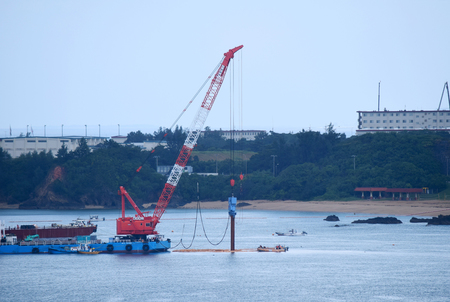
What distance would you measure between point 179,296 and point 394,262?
35.0m

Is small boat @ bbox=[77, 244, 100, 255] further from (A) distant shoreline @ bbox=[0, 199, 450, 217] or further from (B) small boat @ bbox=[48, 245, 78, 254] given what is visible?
(A) distant shoreline @ bbox=[0, 199, 450, 217]

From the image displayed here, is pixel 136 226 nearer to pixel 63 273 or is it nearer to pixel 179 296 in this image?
pixel 63 273

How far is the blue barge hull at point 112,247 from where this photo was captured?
91.7 meters

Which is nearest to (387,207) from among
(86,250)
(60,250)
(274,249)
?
(274,249)

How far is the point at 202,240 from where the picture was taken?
116688mm

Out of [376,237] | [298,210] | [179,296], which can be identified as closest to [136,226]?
[179,296]

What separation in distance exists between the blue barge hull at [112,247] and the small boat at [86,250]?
0.53 metres

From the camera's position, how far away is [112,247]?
92.0 metres

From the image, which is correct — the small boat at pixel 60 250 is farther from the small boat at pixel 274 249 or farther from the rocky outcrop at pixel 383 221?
the rocky outcrop at pixel 383 221

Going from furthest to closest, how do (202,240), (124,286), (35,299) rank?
(202,240)
(124,286)
(35,299)

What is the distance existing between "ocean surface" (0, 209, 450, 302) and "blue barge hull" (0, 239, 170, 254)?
3.18ft

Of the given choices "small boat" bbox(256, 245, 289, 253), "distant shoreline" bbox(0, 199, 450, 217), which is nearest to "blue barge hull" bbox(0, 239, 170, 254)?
"small boat" bbox(256, 245, 289, 253)

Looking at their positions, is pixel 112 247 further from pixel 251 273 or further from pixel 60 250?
pixel 251 273

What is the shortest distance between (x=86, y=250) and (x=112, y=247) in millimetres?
5336
